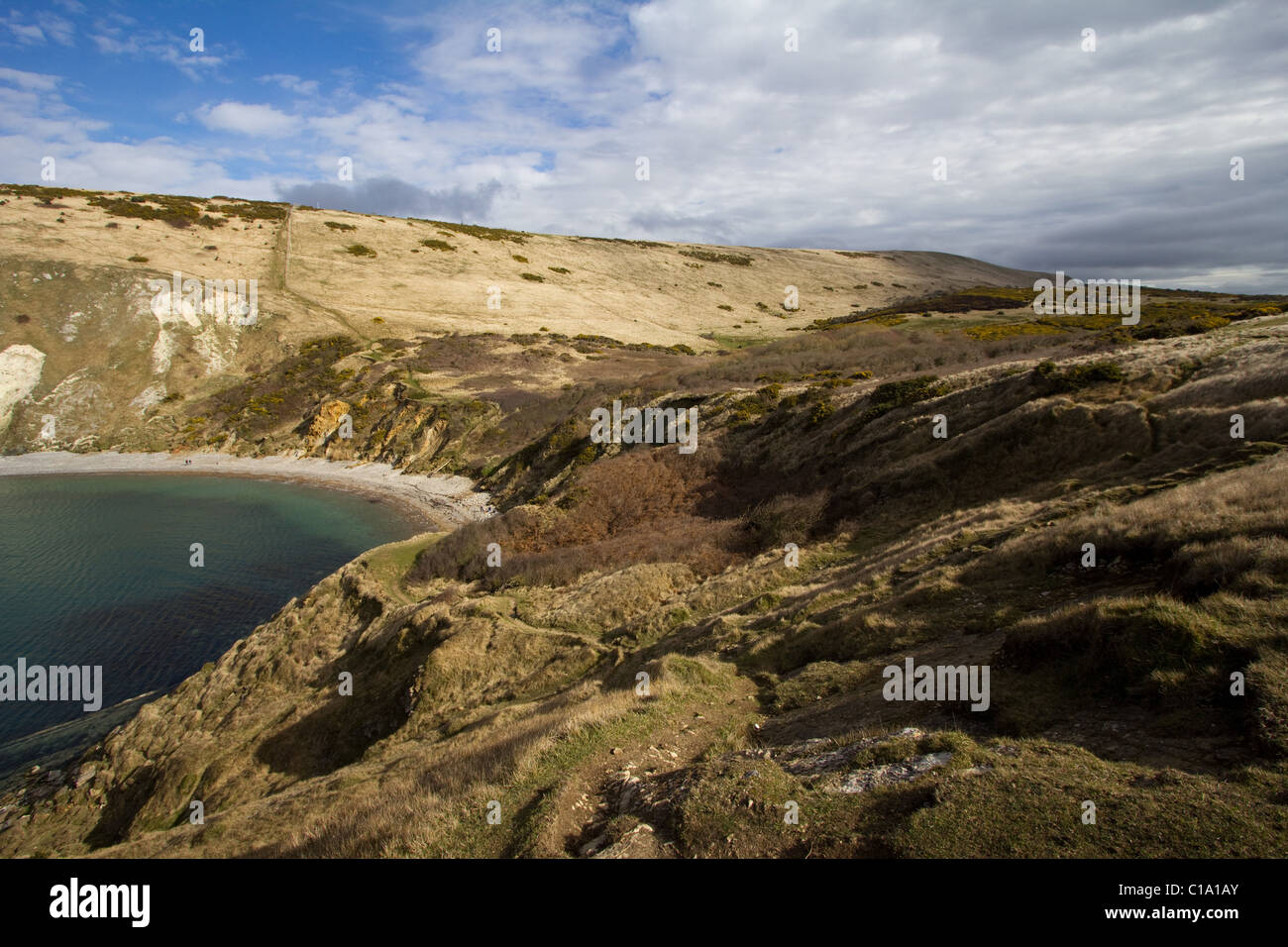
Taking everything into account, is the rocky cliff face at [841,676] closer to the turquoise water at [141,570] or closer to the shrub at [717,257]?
the turquoise water at [141,570]

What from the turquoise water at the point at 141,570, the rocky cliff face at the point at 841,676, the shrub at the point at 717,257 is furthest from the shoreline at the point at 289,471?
the shrub at the point at 717,257

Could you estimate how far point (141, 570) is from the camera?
35375mm

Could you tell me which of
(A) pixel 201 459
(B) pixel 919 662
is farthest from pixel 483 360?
(B) pixel 919 662

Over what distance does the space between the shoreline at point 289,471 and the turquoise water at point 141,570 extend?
1.83 m

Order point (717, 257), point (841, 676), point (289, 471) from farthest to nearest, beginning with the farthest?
point (717, 257) < point (289, 471) < point (841, 676)

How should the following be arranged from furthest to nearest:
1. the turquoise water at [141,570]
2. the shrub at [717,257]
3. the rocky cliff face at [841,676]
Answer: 1. the shrub at [717,257]
2. the turquoise water at [141,570]
3. the rocky cliff face at [841,676]

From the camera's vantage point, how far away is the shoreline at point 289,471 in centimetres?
4978

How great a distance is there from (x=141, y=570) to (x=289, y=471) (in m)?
24.5

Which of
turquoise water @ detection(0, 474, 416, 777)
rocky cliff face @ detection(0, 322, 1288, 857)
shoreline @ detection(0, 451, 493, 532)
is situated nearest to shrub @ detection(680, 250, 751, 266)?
shoreline @ detection(0, 451, 493, 532)

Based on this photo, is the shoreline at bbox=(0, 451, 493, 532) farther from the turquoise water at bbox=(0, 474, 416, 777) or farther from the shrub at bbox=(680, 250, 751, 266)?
the shrub at bbox=(680, 250, 751, 266)

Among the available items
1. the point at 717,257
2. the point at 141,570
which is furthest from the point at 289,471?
the point at 717,257

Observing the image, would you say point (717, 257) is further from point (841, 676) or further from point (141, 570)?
point (841, 676)
